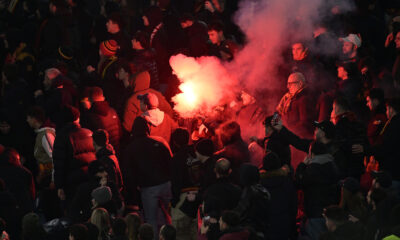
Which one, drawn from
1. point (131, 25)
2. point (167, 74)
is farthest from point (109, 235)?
point (131, 25)

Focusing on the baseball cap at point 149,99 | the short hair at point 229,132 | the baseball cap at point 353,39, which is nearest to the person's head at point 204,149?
the short hair at point 229,132

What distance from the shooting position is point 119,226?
706 cm

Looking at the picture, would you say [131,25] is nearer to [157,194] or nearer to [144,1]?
[144,1]

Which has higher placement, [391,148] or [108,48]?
[108,48]

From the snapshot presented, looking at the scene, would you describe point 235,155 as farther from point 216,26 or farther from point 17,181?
point 216,26

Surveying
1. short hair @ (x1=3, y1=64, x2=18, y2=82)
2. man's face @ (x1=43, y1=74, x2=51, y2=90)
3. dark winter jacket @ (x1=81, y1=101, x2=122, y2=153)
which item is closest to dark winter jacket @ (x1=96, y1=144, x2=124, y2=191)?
dark winter jacket @ (x1=81, y1=101, x2=122, y2=153)

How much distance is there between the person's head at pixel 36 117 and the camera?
31.6ft

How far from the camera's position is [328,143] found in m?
8.15

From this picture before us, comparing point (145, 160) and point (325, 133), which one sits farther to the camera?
point (145, 160)

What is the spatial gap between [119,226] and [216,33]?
16.3ft

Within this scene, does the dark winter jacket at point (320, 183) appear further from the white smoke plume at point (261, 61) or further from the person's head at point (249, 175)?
→ the white smoke plume at point (261, 61)

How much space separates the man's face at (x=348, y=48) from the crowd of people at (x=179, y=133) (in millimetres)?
36

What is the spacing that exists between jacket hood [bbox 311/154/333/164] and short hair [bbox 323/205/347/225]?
2.62 feet

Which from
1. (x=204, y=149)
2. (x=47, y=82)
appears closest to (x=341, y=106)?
(x=204, y=149)
